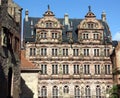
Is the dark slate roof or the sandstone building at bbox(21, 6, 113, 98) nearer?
the sandstone building at bbox(21, 6, 113, 98)

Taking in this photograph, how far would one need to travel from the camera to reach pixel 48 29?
44.3 m

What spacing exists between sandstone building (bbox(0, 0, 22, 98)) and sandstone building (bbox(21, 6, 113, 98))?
21.5 meters

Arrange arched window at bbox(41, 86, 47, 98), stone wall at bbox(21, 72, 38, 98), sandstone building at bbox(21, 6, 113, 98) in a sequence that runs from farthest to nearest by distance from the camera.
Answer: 1. sandstone building at bbox(21, 6, 113, 98)
2. arched window at bbox(41, 86, 47, 98)
3. stone wall at bbox(21, 72, 38, 98)

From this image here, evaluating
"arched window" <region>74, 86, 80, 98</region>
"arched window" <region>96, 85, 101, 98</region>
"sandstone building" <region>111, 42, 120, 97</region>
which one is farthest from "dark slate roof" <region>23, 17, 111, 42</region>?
"sandstone building" <region>111, 42, 120, 97</region>

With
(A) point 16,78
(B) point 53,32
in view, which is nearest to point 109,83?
(B) point 53,32

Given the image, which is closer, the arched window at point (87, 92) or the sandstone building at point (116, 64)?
the sandstone building at point (116, 64)

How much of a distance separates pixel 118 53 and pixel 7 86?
2109 cm

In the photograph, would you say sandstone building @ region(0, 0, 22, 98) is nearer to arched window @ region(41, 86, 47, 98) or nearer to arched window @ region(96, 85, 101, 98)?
arched window @ region(41, 86, 47, 98)

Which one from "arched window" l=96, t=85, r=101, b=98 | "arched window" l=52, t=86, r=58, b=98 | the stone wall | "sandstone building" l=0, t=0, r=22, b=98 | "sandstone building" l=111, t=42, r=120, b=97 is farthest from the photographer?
"arched window" l=96, t=85, r=101, b=98

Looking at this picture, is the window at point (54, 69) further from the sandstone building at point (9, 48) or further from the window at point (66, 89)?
the sandstone building at point (9, 48)

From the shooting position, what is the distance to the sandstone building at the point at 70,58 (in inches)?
1716

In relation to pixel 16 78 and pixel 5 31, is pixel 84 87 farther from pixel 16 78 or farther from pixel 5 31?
pixel 5 31

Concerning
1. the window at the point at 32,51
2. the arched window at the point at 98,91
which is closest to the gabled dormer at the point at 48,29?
the window at the point at 32,51

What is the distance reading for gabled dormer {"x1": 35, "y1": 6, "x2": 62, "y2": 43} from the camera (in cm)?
4416
